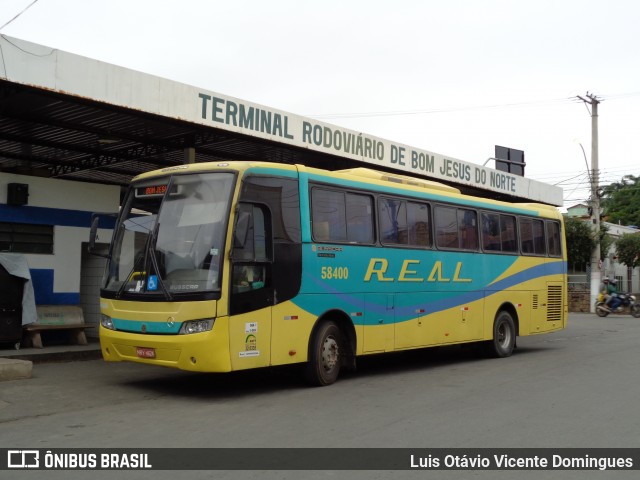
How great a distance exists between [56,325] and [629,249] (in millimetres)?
39422

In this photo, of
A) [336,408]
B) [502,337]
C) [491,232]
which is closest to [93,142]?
[491,232]

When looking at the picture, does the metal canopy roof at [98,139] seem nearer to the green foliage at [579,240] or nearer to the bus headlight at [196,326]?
the bus headlight at [196,326]

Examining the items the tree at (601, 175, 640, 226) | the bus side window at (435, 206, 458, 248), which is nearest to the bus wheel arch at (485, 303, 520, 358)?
the bus side window at (435, 206, 458, 248)

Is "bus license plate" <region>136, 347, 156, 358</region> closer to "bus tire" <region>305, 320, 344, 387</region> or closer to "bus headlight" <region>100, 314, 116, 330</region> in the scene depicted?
"bus headlight" <region>100, 314, 116, 330</region>

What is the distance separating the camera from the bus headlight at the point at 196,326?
904cm

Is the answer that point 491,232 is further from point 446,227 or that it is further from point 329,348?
point 329,348

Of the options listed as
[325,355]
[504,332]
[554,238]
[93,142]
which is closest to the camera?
[325,355]

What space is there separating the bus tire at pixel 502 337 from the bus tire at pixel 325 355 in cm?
505

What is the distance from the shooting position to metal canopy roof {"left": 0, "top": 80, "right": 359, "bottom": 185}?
41.1ft

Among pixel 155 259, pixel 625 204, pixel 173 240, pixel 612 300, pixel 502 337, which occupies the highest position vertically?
pixel 625 204

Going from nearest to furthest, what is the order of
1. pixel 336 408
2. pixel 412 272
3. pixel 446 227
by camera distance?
pixel 336 408, pixel 412 272, pixel 446 227

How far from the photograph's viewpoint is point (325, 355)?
1076 cm

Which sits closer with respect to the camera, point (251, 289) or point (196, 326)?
point (196, 326)

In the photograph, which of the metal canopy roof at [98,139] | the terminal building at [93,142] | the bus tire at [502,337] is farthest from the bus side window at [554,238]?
the metal canopy roof at [98,139]
